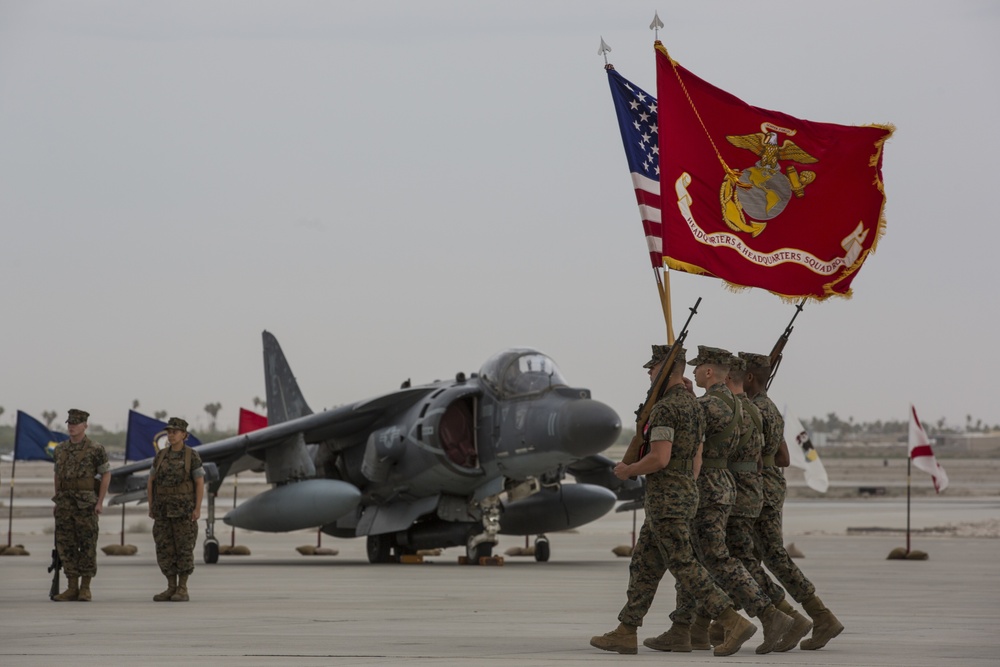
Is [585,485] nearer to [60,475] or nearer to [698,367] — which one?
[60,475]

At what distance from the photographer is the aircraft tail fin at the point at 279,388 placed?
1054 inches

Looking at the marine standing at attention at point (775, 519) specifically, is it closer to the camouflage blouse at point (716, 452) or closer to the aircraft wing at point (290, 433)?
the camouflage blouse at point (716, 452)

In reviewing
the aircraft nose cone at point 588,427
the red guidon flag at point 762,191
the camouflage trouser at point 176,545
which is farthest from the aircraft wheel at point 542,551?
the red guidon flag at point 762,191

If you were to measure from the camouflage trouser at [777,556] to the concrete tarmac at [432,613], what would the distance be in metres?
0.43

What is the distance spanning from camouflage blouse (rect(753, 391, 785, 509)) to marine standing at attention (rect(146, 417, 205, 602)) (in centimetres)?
591

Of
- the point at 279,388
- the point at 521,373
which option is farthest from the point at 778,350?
the point at 279,388

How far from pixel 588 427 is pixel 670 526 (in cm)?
984

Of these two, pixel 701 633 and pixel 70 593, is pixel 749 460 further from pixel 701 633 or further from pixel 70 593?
pixel 70 593

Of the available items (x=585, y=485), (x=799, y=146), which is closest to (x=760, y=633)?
(x=799, y=146)

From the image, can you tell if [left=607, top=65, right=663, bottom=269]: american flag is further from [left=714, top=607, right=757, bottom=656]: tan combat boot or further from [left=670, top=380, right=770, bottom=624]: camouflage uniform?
[left=714, top=607, right=757, bottom=656]: tan combat boot

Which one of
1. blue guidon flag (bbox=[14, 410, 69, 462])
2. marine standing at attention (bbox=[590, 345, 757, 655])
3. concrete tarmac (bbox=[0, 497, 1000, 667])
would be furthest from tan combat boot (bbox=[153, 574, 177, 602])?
blue guidon flag (bbox=[14, 410, 69, 462])

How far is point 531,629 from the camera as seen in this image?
1071 centimetres

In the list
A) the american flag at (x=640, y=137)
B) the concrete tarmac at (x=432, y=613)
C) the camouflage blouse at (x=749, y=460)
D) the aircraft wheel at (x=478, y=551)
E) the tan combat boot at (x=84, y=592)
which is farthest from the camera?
the aircraft wheel at (x=478, y=551)

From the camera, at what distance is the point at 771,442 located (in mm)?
10203
